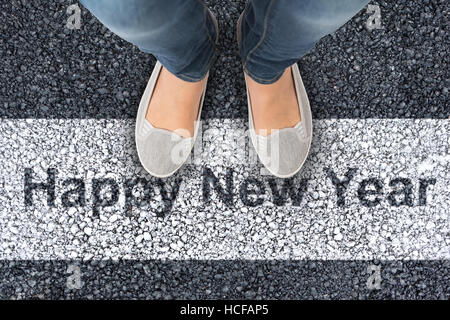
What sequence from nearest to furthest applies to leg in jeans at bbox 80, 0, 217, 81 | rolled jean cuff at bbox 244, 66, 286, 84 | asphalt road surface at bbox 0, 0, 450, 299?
leg in jeans at bbox 80, 0, 217, 81, rolled jean cuff at bbox 244, 66, 286, 84, asphalt road surface at bbox 0, 0, 450, 299

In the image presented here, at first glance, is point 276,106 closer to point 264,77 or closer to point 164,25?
point 264,77

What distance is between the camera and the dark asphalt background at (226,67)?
1484mm

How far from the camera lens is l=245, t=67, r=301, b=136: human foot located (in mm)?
1296

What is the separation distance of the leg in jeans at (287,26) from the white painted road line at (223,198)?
1.69ft

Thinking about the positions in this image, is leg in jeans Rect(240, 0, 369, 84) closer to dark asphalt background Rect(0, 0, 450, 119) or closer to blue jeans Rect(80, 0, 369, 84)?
blue jeans Rect(80, 0, 369, 84)

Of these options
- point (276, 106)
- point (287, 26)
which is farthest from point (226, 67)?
point (287, 26)

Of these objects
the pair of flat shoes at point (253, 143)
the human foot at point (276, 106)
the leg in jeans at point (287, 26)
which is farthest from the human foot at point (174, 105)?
the leg in jeans at point (287, 26)

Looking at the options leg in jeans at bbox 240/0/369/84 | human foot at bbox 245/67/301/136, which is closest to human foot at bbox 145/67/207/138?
human foot at bbox 245/67/301/136

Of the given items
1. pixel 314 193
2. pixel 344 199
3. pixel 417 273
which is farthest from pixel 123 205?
pixel 417 273

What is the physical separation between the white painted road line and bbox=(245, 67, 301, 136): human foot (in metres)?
0.14

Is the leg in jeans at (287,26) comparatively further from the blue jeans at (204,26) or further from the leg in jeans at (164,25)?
the leg in jeans at (164,25)

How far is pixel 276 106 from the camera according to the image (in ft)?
4.39
